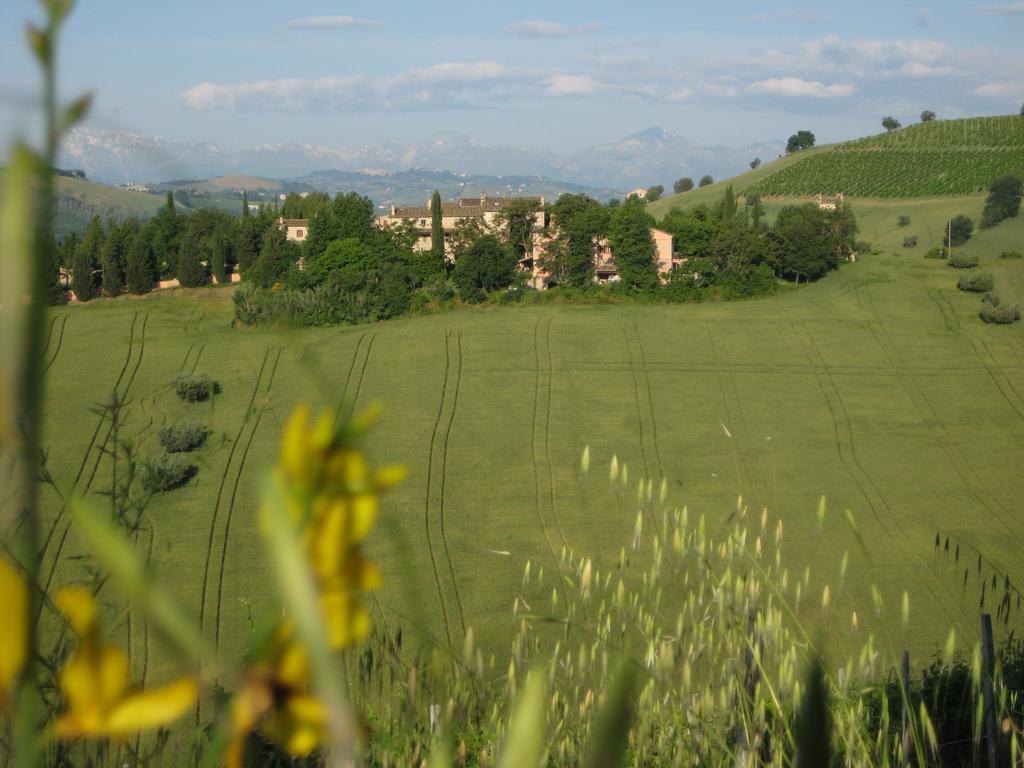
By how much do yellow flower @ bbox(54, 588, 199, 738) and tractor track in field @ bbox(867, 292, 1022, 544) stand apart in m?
19.1

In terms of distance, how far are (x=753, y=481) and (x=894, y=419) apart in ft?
17.9

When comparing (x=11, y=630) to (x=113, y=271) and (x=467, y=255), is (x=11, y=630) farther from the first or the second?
(x=113, y=271)

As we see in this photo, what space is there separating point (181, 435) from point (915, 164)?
198ft

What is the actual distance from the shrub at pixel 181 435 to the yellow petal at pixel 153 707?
1830 centimetres

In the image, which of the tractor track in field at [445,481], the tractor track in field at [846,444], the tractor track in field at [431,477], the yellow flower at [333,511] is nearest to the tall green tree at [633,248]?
the tractor track in field at [846,444]

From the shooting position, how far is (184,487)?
1862 centimetres

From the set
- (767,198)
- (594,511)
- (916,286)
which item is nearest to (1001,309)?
(916,286)

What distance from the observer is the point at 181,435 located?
58.9 feet

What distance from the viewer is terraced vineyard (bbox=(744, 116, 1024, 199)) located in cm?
6153

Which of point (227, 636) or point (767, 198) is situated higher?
point (767, 198)

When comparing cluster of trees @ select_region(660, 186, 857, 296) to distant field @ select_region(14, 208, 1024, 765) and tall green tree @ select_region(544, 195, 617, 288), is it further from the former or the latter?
tall green tree @ select_region(544, 195, 617, 288)

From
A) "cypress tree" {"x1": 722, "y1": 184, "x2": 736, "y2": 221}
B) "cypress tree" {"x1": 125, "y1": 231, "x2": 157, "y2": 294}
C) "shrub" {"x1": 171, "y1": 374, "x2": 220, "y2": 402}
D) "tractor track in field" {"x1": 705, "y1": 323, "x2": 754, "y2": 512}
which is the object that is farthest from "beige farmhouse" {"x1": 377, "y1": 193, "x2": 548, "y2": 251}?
"shrub" {"x1": 171, "y1": 374, "x2": 220, "y2": 402}

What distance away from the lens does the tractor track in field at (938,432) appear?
19009mm

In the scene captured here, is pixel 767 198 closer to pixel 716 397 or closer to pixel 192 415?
pixel 716 397
